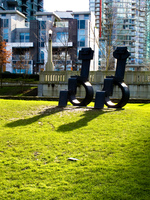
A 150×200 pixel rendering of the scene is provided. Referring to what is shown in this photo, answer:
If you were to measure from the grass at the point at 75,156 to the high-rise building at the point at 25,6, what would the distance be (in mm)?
79435

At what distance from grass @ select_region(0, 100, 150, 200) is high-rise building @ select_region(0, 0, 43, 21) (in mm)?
79435

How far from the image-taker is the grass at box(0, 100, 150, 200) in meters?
4.59

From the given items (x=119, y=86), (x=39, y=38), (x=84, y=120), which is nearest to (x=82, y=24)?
(x=39, y=38)

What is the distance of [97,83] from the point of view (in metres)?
21.0

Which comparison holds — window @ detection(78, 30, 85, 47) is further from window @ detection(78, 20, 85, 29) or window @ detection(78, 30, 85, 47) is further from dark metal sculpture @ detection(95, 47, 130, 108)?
dark metal sculpture @ detection(95, 47, 130, 108)

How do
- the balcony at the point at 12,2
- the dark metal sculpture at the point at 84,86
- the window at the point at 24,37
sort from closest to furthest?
the dark metal sculpture at the point at 84,86 < the window at the point at 24,37 < the balcony at the point at 12,2

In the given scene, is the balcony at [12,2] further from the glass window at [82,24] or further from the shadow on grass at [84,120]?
the shadow on grass at [84,120]

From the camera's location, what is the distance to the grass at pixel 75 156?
4594 millimetres

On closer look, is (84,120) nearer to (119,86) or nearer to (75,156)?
(75,156)

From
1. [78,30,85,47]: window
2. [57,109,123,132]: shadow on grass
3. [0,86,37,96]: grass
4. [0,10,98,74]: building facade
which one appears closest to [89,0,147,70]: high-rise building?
[0,10,98,74]: building facade

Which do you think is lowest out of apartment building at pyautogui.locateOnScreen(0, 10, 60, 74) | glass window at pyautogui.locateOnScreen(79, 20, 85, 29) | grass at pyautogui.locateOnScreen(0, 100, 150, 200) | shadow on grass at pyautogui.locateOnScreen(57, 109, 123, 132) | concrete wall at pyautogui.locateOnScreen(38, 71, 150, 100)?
grass at pyautogui.locateOnScreen(0, 100, 150, 200)

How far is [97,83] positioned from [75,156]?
15.3 meters

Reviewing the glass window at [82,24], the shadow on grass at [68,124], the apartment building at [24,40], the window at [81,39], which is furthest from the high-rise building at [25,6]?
the shadow on grass at [68,124]

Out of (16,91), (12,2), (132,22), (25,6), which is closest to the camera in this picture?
(16,91)
